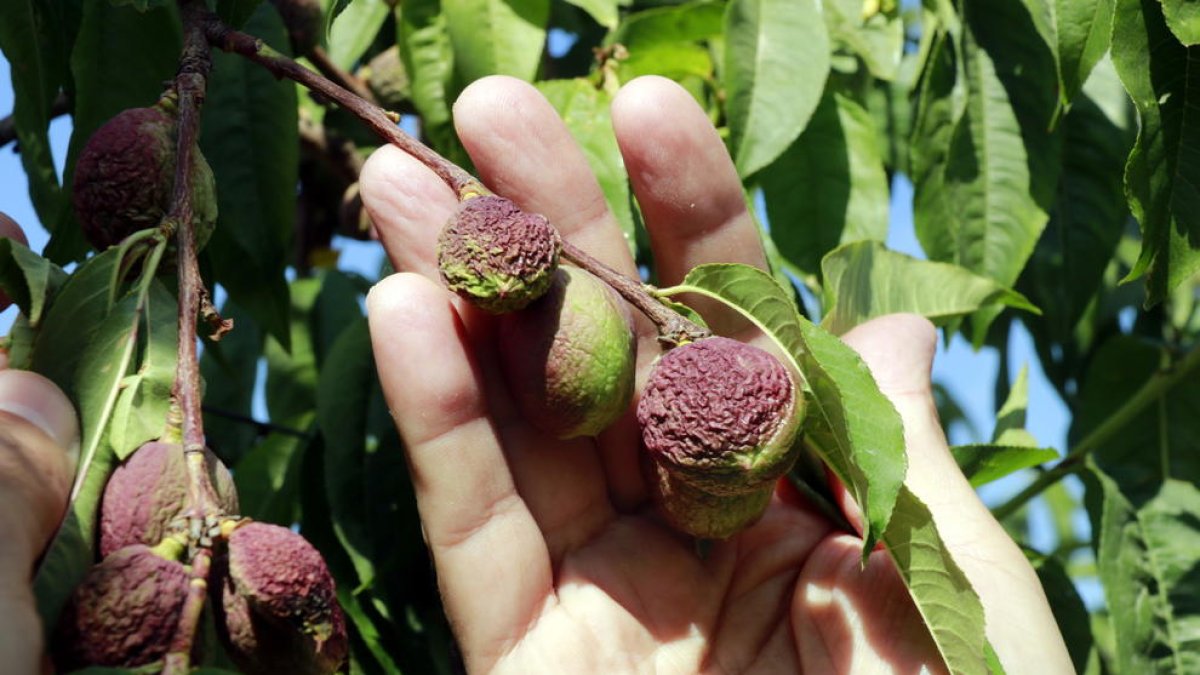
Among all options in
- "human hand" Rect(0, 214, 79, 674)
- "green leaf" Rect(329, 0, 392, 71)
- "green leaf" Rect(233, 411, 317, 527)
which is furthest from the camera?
"green leaf" Rect(329, 0, 392, 71)

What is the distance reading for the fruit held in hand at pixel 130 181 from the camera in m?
1.55

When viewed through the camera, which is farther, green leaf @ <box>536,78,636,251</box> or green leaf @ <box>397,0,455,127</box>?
green leaf @ <box>397,0,455,127</box>

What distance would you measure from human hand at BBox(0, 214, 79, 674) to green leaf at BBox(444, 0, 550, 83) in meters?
1.03

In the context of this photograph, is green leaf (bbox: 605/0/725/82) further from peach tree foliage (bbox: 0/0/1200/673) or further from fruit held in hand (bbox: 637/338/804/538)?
fruit held in hand (bbox: 637/338/804/538)

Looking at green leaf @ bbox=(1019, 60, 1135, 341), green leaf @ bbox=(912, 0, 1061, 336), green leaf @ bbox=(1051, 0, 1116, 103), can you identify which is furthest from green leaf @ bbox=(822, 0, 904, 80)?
green leaf @ bbox=(1051, 0, 1116, 103)

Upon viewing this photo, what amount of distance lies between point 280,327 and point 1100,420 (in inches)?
66.6

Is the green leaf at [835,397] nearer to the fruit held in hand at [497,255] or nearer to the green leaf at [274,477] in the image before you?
the fruit held in hand at [497,255]

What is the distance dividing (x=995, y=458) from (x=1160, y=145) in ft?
1.93

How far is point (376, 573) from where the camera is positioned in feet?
6.70

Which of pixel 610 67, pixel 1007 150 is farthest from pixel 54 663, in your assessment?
pixel 1007 150

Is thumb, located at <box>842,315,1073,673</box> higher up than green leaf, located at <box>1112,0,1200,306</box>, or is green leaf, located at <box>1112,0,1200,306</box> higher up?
green leaf, located at <box>1112,0,1200,306</box>

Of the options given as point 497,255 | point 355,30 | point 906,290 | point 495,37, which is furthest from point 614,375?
point 355,30

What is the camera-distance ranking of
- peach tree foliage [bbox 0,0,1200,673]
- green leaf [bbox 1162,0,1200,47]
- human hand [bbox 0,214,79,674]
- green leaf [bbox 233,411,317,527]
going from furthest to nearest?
green leaf [bbox 233,411,317,527] < peach tree foliage [bbox 0,0,1200,673] < green leaf [bbox 1162,0,1200,47] < human hand [bbox 0,214,79,674]

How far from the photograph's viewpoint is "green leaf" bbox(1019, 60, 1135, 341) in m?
2.34
